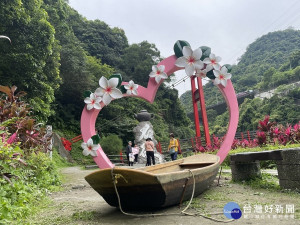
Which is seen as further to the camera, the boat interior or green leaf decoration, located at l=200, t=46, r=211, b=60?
green leaf decoration, located at l=200, t=46, r=211, b=60

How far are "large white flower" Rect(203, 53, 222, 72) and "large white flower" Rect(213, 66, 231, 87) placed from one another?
0.40ft

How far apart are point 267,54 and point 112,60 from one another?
42.1 meters

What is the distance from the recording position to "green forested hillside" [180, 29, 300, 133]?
30156mm

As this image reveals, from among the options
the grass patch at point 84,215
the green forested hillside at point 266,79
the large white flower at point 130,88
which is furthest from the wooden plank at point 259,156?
the green forested hillside at point 266,79

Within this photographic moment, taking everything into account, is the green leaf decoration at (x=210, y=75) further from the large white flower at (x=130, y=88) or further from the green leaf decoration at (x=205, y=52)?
the large white flower at (x=130, y=88)

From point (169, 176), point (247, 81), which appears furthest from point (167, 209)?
point (247, 81)

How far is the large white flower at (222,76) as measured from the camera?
663cm

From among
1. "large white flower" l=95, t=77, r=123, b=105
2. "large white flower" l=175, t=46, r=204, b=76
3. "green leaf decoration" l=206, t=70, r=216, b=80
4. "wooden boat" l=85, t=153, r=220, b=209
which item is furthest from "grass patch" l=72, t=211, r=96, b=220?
"green leaf decoration" l=206, t=70, r=216, b=80

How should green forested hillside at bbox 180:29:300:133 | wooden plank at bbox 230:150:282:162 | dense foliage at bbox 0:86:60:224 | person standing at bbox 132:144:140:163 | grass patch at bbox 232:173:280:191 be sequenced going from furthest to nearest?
green forested hillside at bbox 180:29:300:133 < person standing at bbox 132:144:140:163 < grass patch at bbox 232:173:280:191 < wooden plank at bbox 230:150:282:162 < dense foliage at bbox 0:86:60:224

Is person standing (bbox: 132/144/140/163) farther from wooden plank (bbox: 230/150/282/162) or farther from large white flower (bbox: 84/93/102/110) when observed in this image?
wooden plank (bbox: 230/150/282/162)

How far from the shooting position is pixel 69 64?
→ 653 inches

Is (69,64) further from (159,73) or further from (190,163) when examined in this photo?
(190,163)

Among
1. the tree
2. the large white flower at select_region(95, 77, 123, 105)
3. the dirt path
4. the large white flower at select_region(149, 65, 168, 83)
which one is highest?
the tree

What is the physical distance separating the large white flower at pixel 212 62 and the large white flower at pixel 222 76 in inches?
4.9
